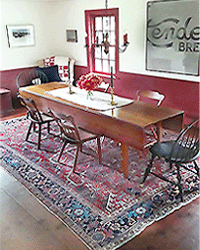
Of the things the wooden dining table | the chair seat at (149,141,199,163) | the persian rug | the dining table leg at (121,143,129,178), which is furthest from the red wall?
the dining table leg at (121,143,129,178)

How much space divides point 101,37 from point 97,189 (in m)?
3.63

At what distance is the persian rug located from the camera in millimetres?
2516

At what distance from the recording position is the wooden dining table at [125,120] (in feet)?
9.86

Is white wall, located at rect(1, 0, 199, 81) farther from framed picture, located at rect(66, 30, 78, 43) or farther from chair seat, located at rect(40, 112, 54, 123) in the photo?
chair seat, located at rect(40, 112, 54, 123)

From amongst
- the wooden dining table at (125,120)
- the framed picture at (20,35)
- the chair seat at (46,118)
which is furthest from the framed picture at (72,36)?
the wooden dining table at (125,120)

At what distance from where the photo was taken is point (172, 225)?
2494mm

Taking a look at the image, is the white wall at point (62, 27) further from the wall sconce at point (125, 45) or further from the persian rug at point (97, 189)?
the persian rug at point (97, 189)

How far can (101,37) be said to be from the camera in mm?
5754

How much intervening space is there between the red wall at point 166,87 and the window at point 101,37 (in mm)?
368

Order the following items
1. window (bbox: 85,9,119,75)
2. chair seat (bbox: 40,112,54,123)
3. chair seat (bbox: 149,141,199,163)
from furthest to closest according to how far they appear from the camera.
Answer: window (bbox: 85,9,119,75), chair seat (bbox: 40,112,54,123), chair seat (bbox: 149,141,199,163)

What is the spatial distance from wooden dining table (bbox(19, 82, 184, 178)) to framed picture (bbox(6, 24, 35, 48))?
2671 mm

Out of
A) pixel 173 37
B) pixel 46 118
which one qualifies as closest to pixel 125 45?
pixel 173 37

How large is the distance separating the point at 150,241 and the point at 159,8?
3513 mm

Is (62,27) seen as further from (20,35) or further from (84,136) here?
(84,136)
